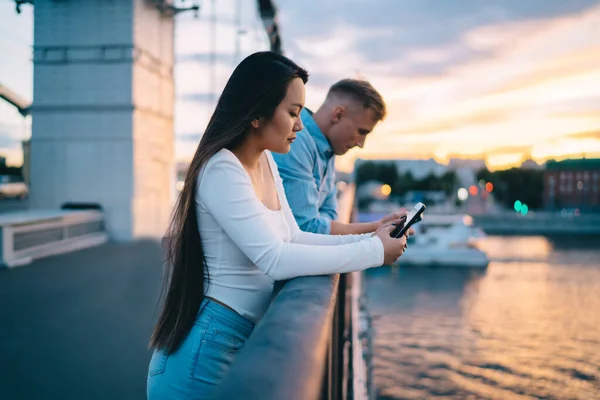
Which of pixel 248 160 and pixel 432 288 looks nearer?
pixel 248 160

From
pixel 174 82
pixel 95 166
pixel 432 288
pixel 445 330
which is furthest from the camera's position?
pixel 432 288

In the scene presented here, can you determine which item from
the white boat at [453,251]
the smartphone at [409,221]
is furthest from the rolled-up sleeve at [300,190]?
the white boat at [453,251]

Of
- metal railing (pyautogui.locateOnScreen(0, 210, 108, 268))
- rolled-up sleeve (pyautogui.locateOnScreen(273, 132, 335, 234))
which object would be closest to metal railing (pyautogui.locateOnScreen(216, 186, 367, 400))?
rolled-up sleeve (pyautogui.locateOnScreen(273, 132, 335, 234))

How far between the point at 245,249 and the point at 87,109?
829 cm

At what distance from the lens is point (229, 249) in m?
1.23

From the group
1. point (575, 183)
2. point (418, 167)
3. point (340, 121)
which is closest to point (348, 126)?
point (340, 121)

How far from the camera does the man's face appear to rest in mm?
2432

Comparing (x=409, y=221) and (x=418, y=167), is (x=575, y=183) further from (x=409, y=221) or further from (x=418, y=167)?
(x=409, y=221)

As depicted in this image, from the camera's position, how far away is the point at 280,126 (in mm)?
1292

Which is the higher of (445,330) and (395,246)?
(395,246)

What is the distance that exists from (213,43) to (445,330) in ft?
87.5

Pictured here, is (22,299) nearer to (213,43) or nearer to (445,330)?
(213,43)

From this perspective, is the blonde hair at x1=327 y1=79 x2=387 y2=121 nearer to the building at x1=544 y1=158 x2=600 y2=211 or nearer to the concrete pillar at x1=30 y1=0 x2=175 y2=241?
the concrete pillar at x1=30 y1=0 x2=175 y2=241

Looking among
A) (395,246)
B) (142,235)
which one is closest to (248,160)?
(395,246)
